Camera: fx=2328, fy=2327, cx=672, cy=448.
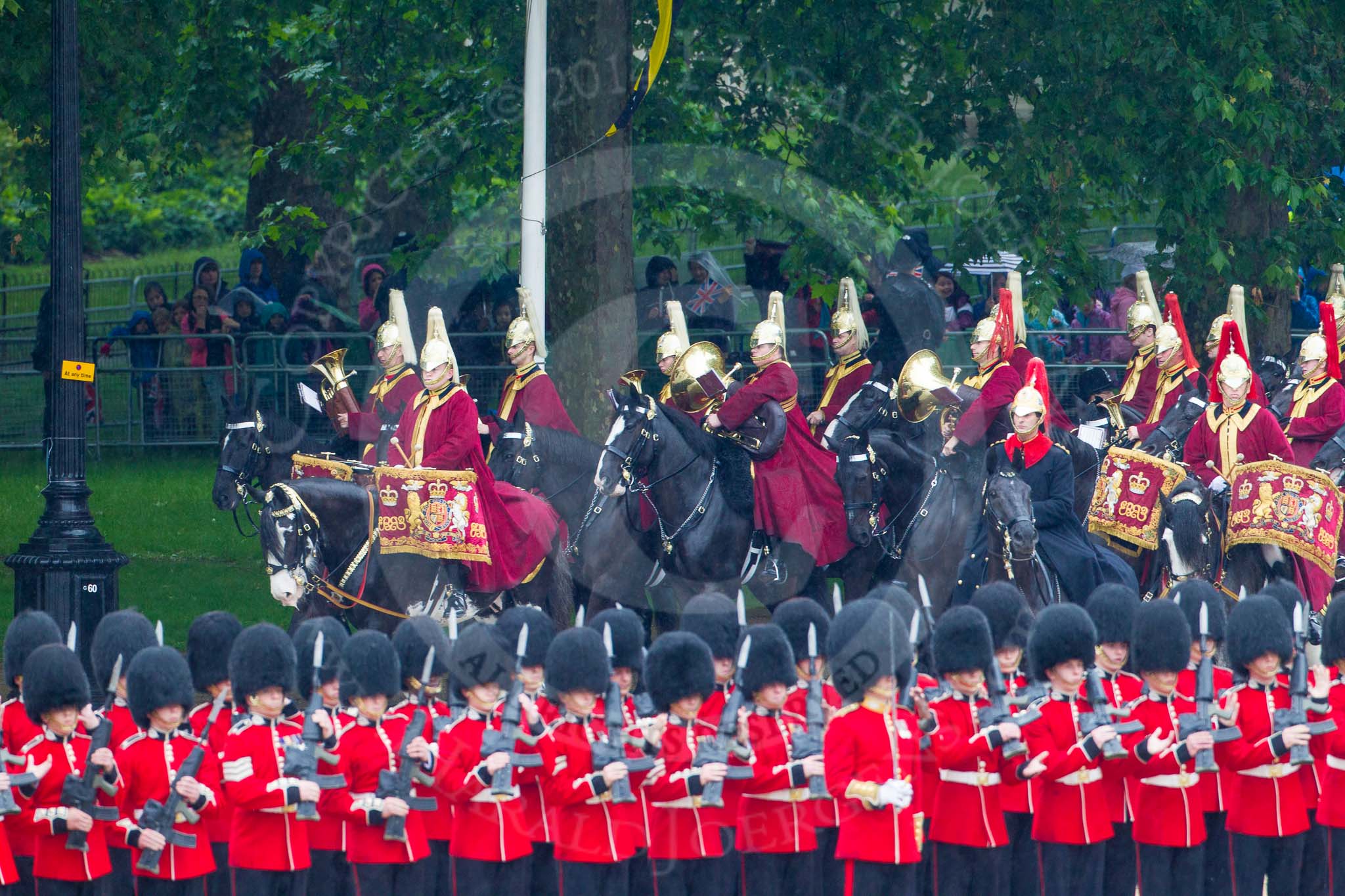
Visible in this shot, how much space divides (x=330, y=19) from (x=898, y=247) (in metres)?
5.25

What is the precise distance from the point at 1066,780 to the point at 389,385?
→ 7026 mm

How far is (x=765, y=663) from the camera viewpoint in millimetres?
9664

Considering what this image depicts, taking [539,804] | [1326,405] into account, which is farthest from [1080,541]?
[539,804]

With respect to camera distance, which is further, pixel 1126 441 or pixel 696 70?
pixel 696 70

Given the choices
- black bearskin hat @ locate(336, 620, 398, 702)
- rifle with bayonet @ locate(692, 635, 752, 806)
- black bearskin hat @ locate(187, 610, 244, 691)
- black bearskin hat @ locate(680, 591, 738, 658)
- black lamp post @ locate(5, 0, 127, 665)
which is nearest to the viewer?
rifle with bayonet @ locate(692, 635, 752, 806)

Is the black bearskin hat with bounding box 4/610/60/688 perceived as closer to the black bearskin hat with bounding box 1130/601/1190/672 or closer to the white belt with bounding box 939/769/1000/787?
the white belt with bounding box 939/769/1000/787

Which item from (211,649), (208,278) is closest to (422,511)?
(211,649)

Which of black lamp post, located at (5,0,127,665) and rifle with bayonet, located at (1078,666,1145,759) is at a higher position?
black lamp post, located at (5,0,127,665)

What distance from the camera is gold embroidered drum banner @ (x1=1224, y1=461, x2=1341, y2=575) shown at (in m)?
14.3

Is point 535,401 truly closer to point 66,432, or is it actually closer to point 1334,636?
point 66,432

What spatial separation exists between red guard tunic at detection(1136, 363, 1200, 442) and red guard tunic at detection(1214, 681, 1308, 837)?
20.1 ft

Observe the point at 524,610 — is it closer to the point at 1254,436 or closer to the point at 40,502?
the point at 1254,436

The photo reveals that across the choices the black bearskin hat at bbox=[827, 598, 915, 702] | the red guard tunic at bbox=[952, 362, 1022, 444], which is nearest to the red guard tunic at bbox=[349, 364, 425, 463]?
the red guard tunic at bbox=[952, 362, 1022, 444]

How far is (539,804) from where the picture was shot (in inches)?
385
